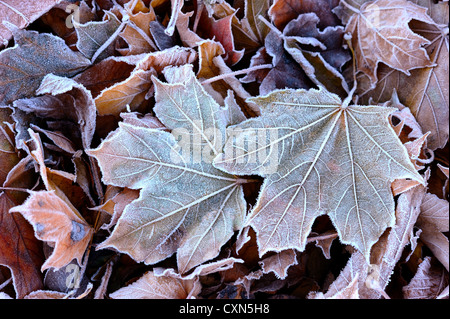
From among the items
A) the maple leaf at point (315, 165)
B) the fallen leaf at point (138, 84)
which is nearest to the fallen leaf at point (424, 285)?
the maple leaf at point (315, 165)

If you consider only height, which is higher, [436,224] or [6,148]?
[6,148]

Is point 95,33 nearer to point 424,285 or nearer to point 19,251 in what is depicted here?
point 19,251

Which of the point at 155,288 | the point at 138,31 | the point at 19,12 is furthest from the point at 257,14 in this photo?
the point at 155,288

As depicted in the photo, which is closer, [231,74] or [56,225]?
[56,225]

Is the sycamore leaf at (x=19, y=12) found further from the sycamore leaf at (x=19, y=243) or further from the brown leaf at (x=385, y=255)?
Answer: the brown leaf at (x=385, y=255)

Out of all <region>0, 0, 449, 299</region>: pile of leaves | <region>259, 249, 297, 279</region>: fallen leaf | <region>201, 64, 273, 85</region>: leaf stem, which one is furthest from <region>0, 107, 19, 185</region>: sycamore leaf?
<region>259, 249, 297, 279</region>: fallen leaf
